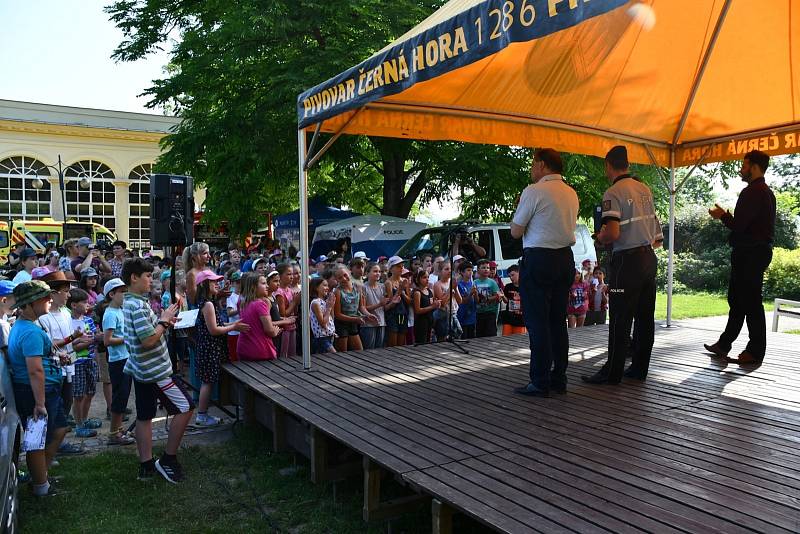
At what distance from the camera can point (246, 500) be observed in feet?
15.0

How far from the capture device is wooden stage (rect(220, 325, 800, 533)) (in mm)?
→ 2848

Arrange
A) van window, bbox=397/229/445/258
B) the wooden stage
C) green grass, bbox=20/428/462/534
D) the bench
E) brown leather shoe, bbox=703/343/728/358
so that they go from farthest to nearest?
van window, bbox=397/229/445/258, the bench, brown leather shoe, bbox=703/343/728/358, green grass, bbox=20/428/462/534, the wooden stage

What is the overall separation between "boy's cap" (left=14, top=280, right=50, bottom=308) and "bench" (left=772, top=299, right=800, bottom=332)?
11.0 meters

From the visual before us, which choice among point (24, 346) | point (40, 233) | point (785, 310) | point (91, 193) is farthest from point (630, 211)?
point (91, 193)

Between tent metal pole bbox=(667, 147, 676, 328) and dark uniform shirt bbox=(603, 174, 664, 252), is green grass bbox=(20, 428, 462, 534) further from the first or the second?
tent metal pole bbox=(667, 147, 676, 328)

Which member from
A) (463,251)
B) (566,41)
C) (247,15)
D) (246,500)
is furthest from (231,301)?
(247,15)

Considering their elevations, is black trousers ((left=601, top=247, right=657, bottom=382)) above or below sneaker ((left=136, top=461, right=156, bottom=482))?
above

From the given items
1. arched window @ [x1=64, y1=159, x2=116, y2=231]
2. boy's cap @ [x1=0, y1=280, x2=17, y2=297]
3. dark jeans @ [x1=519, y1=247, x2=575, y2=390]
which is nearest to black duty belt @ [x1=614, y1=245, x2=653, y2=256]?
dark jeans @ [x1=519, y1=247, x2=575, y2=390]

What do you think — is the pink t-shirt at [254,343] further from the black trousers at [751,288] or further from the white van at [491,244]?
the white van at [491,244]

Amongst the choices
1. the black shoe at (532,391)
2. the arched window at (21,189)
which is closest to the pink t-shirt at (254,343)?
the black shoe at (532,391)

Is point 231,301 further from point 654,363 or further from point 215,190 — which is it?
point 215,190

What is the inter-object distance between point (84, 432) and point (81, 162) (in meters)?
34.7

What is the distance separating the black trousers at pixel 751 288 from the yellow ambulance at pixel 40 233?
25.8m

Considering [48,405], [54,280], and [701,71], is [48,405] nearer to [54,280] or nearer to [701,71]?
[54,280]
